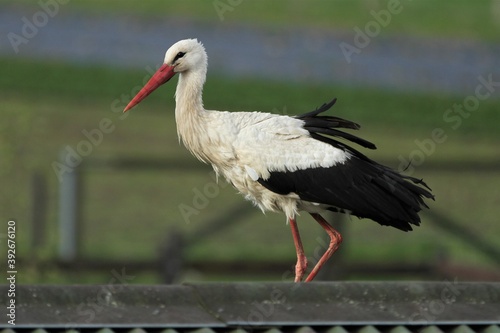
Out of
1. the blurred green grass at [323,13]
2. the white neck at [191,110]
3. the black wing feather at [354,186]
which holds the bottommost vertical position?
the black wing feather at [354,186]

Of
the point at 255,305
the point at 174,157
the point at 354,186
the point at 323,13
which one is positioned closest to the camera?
the point at 255,305

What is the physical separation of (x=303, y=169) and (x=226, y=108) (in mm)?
11873

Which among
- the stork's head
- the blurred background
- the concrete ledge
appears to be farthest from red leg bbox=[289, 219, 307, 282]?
the blurred background

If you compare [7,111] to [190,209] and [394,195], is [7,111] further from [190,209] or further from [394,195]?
[394,195]

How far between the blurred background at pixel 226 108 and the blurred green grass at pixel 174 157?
0.04 meters

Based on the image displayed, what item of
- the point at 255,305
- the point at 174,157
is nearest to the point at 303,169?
the point at 255,305

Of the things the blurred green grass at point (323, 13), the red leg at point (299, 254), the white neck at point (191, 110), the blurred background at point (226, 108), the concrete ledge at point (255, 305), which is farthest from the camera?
the blurred green grass at point (323, 13)

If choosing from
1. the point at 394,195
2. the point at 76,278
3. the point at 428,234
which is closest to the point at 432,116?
the point at 428,234

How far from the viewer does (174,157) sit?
55.2 feet

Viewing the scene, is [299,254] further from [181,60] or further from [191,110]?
[181,60]

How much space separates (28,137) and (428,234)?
581 centimetres

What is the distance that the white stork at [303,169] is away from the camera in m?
7.46

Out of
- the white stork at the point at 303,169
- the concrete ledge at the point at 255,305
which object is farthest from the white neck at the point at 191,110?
the concrete ledge at the point at 255,305

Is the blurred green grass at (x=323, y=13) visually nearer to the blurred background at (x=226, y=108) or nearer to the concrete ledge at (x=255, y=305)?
the blurred background at (x=226, y=108)
